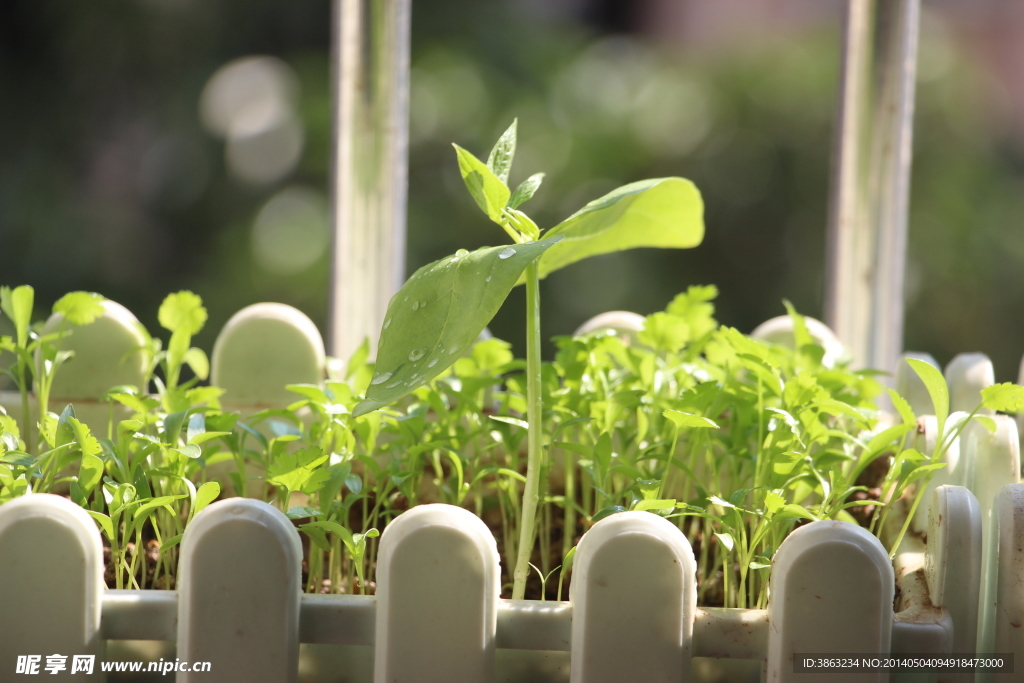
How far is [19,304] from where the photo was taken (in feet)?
1.72

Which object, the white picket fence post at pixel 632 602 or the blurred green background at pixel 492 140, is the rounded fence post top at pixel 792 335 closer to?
the white picket fence post at pixel 632 602

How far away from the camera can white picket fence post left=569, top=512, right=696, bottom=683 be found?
358 mm

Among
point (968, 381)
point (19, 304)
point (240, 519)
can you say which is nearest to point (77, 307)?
point (19, 304)

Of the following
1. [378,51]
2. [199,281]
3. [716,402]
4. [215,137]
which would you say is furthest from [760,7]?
[716,402]

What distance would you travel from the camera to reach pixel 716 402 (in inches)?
20.9

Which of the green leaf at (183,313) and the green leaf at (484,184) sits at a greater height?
the green leaf at (484,184)

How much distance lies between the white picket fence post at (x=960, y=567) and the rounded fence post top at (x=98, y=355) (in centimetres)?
52

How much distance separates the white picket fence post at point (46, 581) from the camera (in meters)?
0.36

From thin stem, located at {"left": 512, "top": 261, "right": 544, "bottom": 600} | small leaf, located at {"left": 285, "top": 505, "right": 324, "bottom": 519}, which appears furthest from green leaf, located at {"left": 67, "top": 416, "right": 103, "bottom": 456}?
thin stem, located at {"left": 512, "top": 261, "right": 544, "bottom": 600}

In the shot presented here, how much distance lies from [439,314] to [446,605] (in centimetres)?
13

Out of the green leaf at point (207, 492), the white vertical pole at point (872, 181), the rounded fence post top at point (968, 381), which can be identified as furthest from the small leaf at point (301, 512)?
the white vertical pole at point (872, 181)

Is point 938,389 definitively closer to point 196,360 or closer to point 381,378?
point 381,378

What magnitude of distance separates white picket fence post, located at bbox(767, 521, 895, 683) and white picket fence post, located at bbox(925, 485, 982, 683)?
0.16 ft

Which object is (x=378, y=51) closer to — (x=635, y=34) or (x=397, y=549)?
(x=397, y=549)
